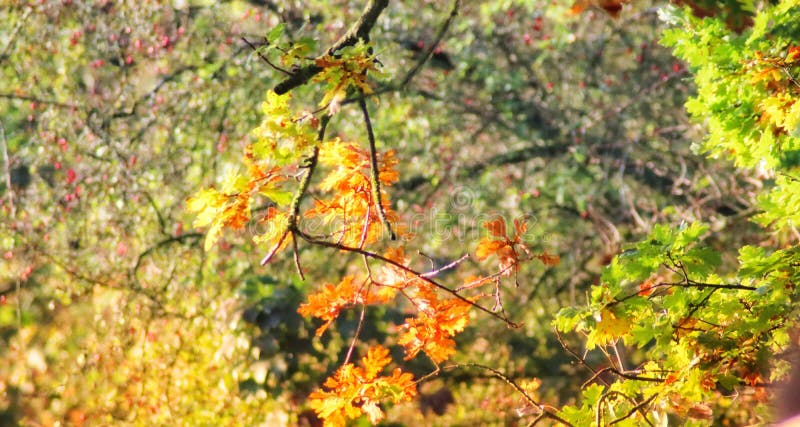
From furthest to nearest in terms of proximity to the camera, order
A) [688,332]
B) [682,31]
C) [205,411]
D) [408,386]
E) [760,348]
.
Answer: [205,411] → [682,31] → [408,386] → [688,332] → [760,348]

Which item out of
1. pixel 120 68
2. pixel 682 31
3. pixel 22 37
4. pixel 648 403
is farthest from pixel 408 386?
pixel 22 37

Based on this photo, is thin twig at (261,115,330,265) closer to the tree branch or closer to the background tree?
the tree branch

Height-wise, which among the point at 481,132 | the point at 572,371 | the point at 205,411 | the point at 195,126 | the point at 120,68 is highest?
the point at 120,68

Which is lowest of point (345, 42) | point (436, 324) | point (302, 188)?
point (436, 324)

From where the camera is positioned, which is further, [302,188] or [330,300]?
[330,300]

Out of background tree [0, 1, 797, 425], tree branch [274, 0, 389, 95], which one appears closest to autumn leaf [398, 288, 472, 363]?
Result: tree branch [274, 0, 389, 95]

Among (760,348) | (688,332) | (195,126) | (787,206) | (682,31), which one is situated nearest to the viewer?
(760,348)

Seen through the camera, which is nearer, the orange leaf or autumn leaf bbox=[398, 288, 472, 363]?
autumn leaf bbox=[398, 288, 472, 363]

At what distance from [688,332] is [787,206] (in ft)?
2.84

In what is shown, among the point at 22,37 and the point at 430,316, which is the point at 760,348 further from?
the point at 22,37

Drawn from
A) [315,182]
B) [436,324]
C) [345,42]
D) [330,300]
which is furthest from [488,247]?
[315,182]

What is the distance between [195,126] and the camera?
610 centimetres

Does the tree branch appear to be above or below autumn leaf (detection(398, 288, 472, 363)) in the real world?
above

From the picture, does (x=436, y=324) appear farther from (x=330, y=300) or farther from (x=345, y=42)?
(x=345, y=42)
